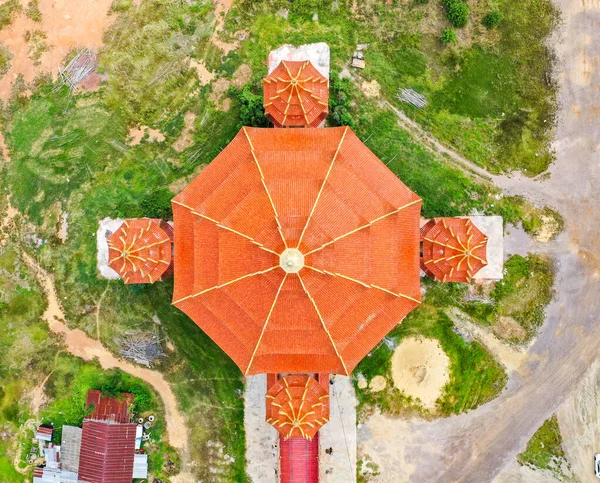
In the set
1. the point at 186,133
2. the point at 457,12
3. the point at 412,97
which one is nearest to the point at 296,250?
the point at 186,133

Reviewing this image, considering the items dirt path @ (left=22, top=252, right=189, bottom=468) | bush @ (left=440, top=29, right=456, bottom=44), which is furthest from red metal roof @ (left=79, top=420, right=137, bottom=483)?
bush @ (left=440, top=29, right=456, bottom=44)

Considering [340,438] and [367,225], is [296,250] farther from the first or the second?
[340,438]

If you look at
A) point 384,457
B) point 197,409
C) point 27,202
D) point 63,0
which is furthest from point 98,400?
point 63,0

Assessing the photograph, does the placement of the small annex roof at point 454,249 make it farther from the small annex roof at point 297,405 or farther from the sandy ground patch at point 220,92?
the sandy ground patch at point 220,92

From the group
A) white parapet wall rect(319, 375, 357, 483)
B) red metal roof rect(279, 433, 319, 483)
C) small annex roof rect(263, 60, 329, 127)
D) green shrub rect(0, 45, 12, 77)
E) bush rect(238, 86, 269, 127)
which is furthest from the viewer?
green shrub rect(0, 45, 12, 77)

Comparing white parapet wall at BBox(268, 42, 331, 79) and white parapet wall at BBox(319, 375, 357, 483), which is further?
white parapet wall at BBox(268, 42, 331, 79)

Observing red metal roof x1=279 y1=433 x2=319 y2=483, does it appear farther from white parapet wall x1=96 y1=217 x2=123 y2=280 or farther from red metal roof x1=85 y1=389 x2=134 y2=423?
white parapet wall x1=96 y1=217 x2=123 y2=280
